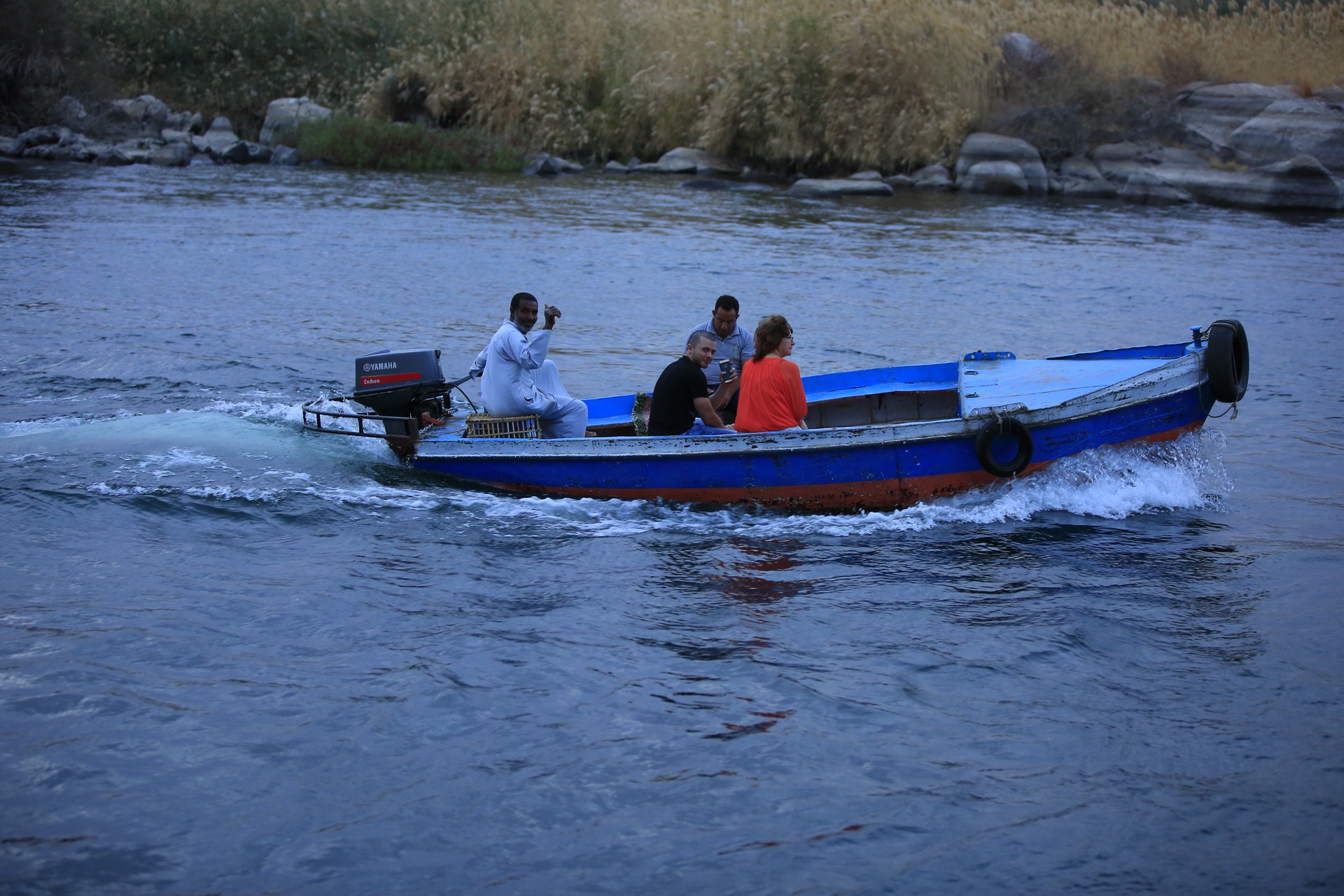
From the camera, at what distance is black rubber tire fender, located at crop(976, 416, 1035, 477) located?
8.48 m

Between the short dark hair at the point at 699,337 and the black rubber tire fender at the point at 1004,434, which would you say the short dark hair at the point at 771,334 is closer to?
the short dark hair at the point at 699,337

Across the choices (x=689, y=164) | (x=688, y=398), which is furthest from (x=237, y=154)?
(x=688, y=398)

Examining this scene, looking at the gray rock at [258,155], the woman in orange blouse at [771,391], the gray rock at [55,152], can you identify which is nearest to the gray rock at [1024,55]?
the gray rock at [258,155]

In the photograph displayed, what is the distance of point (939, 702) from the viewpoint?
6.26 m

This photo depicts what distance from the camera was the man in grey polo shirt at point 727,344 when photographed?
380 inches

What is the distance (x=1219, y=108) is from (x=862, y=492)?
89.0ft

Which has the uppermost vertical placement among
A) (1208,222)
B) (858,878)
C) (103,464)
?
(1208,222)

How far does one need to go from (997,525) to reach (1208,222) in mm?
20068

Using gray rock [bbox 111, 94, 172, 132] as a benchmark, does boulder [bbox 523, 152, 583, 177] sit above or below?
below

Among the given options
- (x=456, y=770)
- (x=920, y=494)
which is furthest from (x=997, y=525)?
(x=456, y=770)

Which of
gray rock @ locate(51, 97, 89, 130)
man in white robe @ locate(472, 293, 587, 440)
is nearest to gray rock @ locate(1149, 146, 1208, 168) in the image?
man in white robe @ locate(472, 293, 587, 440)

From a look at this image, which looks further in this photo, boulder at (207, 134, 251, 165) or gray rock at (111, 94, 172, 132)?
gray rock at (111, 94, 172, 132)

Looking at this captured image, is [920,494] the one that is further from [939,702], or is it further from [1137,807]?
[1137,807]

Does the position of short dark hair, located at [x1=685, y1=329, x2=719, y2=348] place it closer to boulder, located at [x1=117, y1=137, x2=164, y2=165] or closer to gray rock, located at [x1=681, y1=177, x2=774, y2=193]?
gray rock, located at [x1=681, y1=177, x2=774, y2=193]
